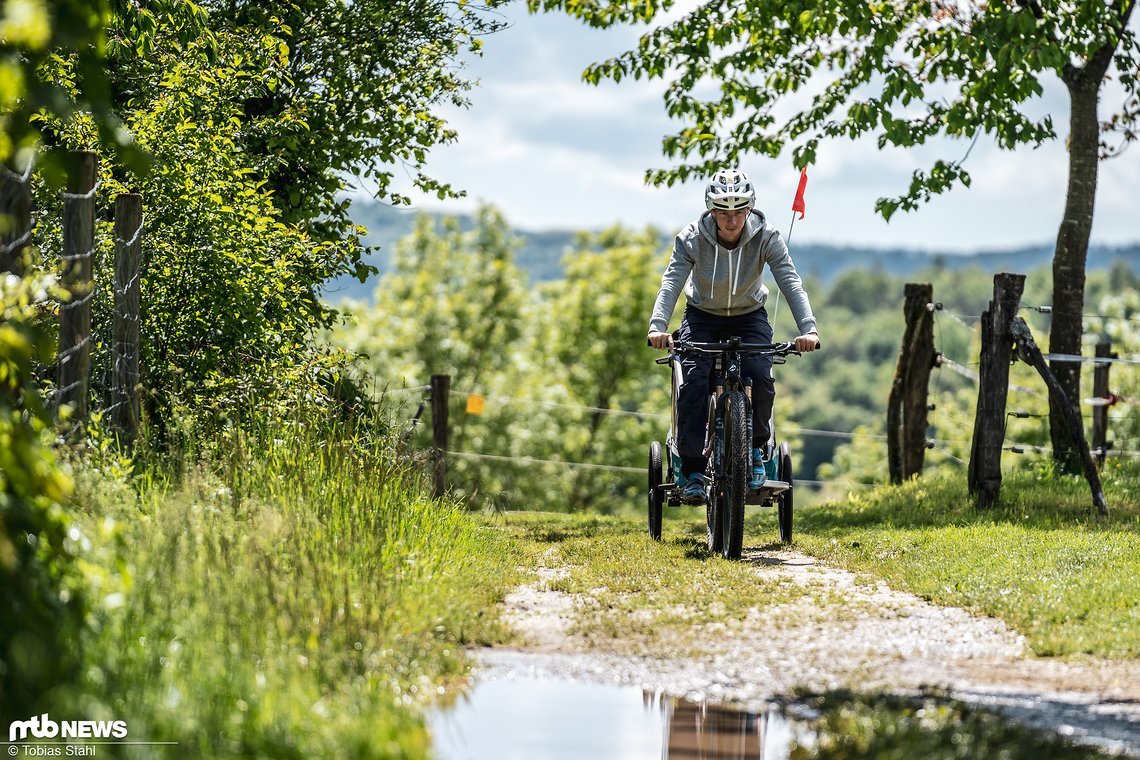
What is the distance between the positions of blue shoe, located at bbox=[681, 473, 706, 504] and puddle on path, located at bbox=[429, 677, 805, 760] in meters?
4.36

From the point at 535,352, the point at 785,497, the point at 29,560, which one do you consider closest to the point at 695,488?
the point at 785,497

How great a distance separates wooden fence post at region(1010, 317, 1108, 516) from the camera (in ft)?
36.5

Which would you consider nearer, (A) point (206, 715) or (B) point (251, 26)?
(A) point (206, 715)

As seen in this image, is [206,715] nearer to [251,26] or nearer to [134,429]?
[134,429]

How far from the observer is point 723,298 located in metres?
9.64

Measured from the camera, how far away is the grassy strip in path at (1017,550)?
A: 6.76 metres

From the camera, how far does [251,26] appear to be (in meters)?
14.7

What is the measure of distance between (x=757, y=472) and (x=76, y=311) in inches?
191

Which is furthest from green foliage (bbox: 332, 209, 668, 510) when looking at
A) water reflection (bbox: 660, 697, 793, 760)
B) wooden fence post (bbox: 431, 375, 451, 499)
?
water reflection (bbox: 660, 697, 793, 760)

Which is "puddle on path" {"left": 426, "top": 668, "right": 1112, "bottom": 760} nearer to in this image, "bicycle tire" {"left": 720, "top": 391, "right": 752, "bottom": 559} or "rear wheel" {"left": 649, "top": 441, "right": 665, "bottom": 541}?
"bicycle tire" {"left": 720, "top": 391, "right": 752, "bottom": 559}

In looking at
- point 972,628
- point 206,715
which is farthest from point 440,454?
point 206,715

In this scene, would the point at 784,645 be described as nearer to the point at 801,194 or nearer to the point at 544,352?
the point at 801,194

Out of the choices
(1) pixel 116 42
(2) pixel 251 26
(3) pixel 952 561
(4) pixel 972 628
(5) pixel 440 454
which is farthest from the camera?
(2) pixel 251 26

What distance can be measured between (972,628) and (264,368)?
15.8 ft
